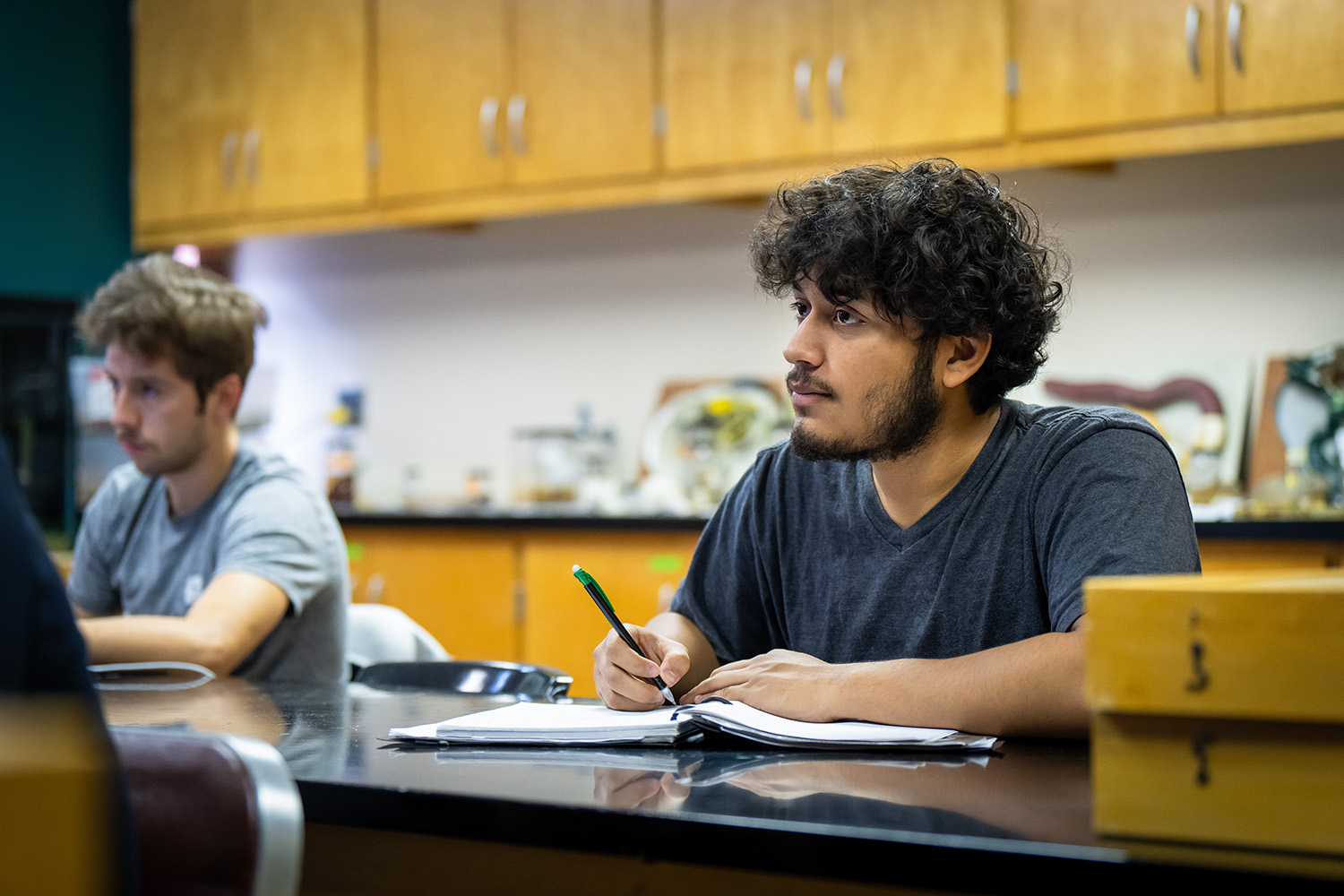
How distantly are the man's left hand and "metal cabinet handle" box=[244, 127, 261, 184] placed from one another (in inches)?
140

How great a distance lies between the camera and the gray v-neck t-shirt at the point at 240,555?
1898 mm

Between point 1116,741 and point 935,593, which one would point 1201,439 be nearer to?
point 935,593

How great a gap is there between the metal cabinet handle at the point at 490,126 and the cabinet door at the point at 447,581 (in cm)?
113

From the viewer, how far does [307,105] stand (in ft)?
13.9

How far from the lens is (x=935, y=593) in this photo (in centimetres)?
143

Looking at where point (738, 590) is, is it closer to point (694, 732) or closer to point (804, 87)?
point (694, 732)

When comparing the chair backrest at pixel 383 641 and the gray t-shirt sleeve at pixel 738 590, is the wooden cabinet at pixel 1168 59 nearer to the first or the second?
the gray t-shirt sleeve at pixel 738 590

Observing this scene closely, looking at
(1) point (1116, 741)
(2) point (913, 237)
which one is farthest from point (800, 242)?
(1) point (1116, 741)

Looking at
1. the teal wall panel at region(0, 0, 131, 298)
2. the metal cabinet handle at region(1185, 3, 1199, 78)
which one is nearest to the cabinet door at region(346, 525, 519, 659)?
the teal wall panel at region(0, 0, 131, 298)

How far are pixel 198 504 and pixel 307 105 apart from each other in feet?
8.08

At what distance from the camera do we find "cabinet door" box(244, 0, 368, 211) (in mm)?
4137

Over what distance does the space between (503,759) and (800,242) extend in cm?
73

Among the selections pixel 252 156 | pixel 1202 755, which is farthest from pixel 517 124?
pixel 1202 755

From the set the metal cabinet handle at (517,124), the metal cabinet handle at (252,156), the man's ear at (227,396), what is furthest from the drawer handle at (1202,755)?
the metal cabinet handle at (252,156)
